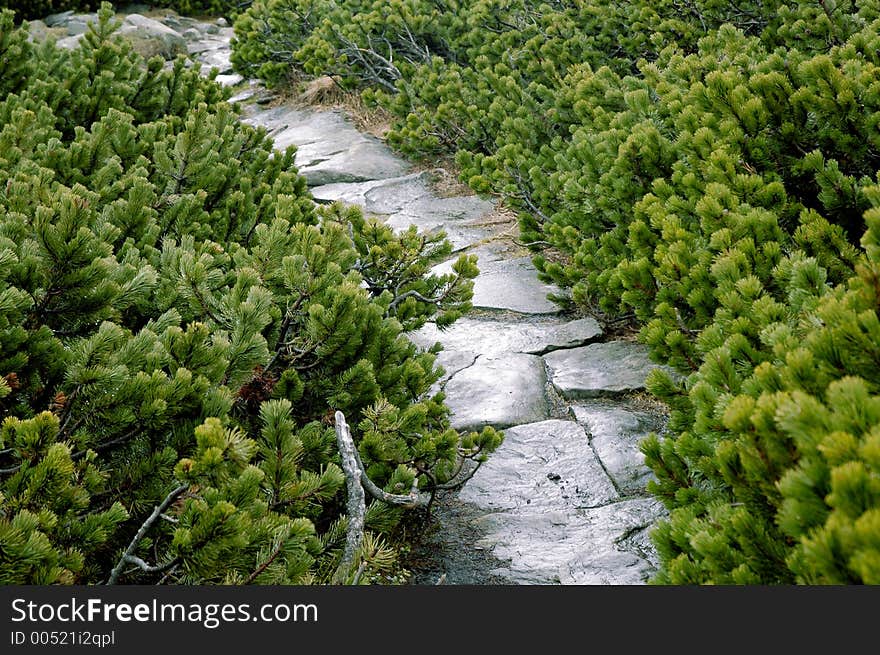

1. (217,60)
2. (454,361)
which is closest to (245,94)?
(217,60)

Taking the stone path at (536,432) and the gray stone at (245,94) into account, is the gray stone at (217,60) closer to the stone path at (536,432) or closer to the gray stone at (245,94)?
the gray stone at (245,94)

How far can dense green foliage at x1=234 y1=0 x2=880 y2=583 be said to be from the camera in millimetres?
1565

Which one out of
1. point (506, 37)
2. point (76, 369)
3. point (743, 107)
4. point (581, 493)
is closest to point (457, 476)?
point (581, 493)

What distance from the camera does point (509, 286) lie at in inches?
209

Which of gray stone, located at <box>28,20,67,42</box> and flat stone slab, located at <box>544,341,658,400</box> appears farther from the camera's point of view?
gray stone, located at <box>28,20,67,42</box>

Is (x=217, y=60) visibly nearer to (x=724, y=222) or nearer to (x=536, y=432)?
(x=536, y=432)

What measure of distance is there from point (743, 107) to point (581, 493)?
196 centimetres

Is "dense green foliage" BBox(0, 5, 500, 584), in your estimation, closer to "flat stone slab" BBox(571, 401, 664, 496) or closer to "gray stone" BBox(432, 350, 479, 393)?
"gray stone" BBox(432, 350, 479, 393)

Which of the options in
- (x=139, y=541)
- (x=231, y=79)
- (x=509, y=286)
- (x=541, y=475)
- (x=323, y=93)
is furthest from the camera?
(x=231, y=79)

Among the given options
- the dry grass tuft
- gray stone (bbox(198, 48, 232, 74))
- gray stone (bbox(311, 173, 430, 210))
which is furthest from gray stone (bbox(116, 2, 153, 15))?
gray stone (bbox(311, 173, 430, 210))

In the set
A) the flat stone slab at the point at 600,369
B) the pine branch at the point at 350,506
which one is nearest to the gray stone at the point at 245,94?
the flat stone slab at the point at 600,369

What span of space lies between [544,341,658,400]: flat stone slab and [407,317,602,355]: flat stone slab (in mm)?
122

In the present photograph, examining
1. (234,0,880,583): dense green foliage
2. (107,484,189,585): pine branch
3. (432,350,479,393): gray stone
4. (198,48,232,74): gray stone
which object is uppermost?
(234,0,880,583): dense green foliage

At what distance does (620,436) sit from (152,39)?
1377cm
